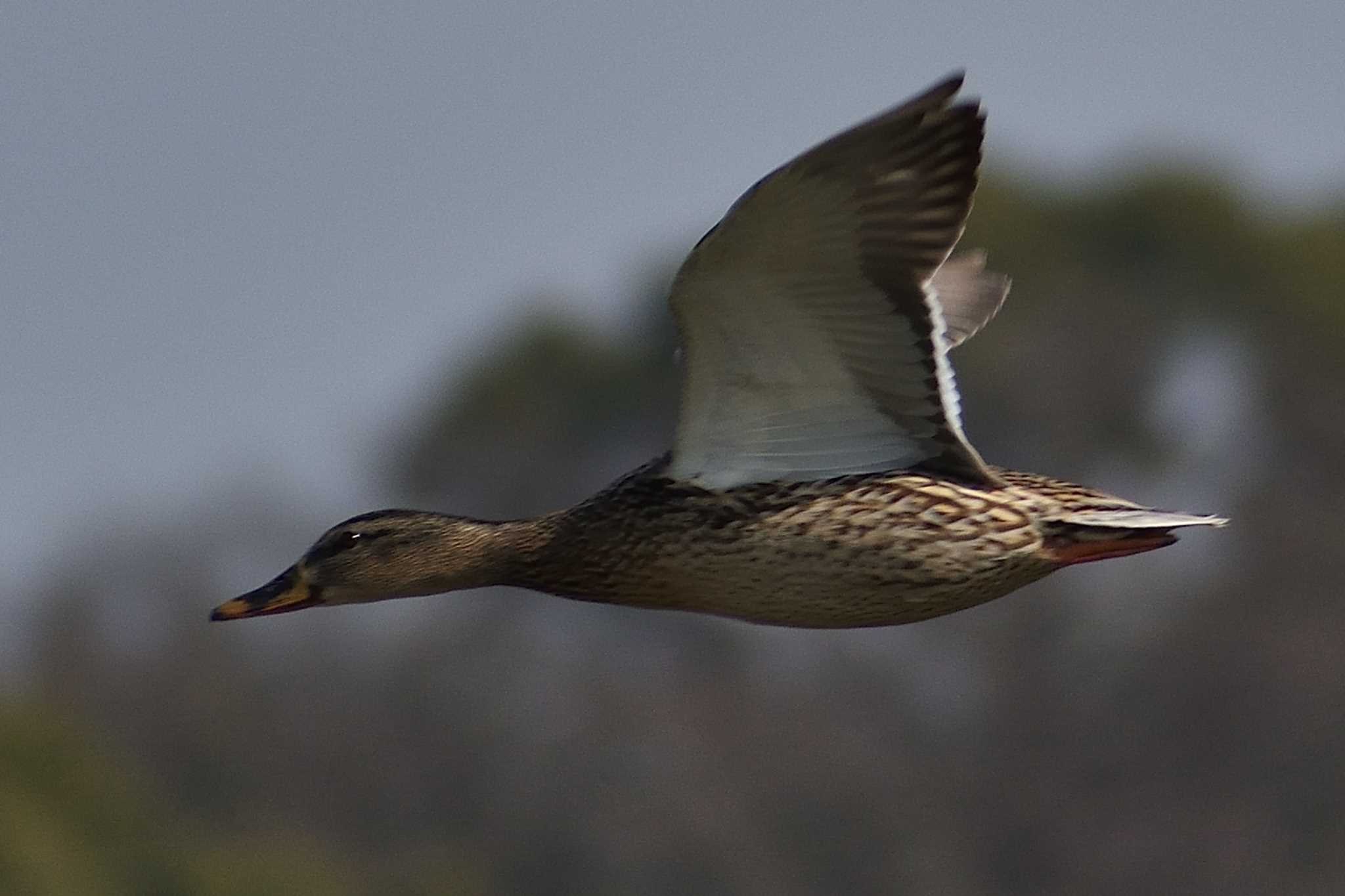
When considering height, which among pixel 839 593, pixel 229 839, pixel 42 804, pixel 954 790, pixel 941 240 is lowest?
pixel 954 790

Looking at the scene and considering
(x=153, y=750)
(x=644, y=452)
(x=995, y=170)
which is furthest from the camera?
(x=995, y=170)

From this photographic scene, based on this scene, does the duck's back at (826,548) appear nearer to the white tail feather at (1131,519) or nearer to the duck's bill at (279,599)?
the white tail feather at (1131,519)

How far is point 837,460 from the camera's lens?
10.6 meters

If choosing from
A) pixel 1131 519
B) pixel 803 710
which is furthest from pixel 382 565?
pixel 803 710

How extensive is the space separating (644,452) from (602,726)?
12.3m

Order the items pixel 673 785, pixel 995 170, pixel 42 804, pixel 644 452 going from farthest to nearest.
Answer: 1. pixel 995 170
2. pixel 644 452
3. pixel 673 785
4. pixel 42 804

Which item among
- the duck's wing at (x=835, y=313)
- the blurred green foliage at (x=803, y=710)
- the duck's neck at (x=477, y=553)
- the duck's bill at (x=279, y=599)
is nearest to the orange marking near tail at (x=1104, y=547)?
the duck's wing at (x=835, y=313)

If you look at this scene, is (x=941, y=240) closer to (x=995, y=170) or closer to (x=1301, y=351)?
(x=1301, y=351)

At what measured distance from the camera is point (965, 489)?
10.6 metres

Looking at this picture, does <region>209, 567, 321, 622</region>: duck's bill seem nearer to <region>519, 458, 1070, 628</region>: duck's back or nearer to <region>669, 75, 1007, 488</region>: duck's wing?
<region>519, 458, 1070, 628</region>: duck's back

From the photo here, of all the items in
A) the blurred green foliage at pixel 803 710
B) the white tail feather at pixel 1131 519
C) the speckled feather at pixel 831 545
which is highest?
the speckled feather at pixel 831 545

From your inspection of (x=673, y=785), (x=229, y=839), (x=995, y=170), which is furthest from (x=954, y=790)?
(x=995, y=170)

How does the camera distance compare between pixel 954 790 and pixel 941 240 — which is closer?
pixel 941 240

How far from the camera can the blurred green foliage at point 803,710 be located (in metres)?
50.8
